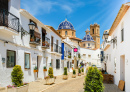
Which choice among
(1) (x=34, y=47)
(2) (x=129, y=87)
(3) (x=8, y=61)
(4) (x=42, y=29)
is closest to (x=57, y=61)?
(4) (x=42, y=29)

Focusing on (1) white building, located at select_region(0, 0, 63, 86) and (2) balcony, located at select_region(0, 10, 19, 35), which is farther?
(1) white building, located at select_region(0, 0, 63, 86)

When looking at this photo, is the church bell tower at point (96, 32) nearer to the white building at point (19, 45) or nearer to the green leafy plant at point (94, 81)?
the white building at point (19, 45)

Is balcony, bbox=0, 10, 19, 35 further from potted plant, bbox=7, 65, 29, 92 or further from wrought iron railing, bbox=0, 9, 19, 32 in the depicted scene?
potted plant, bbox=7, 65, 29, 92

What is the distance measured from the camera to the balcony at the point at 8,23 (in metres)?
8.97

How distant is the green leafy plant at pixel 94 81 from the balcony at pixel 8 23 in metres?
5.33

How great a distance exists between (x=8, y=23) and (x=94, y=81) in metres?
6.51

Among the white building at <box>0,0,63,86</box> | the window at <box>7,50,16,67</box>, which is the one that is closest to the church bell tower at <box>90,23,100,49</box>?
the white building at <box>0,0,63,86</box>

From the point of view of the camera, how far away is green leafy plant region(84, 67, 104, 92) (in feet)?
22.7

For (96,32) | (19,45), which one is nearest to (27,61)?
(19,45)

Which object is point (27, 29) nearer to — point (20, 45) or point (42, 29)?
point (20, 45)

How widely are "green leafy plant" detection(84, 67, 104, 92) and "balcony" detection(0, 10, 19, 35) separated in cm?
533

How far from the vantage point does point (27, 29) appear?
13.4 m

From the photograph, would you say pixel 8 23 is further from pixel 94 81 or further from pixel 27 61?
pixel 94 81

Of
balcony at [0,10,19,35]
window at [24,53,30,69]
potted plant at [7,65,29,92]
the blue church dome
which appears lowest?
potted plant at [7,65,29,92]
